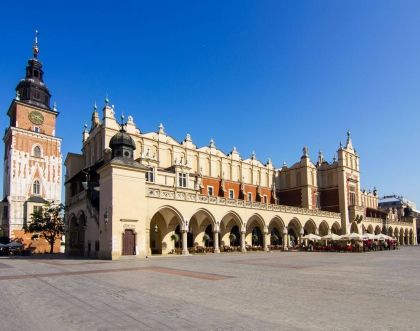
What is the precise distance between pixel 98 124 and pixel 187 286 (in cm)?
3956

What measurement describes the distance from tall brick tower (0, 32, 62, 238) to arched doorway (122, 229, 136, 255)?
113 feet

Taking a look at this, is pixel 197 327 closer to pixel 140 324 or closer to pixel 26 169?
pixel 140 324

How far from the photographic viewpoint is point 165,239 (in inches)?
1602

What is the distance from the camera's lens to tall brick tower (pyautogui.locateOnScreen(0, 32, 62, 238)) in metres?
59.4

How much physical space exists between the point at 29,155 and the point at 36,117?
755cm

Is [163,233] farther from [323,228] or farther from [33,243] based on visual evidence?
[323,228]

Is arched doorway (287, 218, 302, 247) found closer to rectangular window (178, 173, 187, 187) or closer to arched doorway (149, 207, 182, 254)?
rectangular window (178, 173, 187, 187)

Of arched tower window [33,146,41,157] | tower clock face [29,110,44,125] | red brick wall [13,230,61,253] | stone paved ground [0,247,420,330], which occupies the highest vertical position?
tower clock face [29,110,44,125]

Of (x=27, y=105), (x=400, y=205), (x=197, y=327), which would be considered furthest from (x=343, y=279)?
(x=400, y=205)

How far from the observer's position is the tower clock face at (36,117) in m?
64.9

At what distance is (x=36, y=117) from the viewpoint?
6575 centimetres

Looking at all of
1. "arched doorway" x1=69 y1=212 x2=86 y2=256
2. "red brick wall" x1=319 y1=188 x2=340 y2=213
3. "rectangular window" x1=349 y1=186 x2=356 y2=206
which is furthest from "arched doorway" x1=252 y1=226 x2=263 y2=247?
Result: "arched doorway" x1=69 y1=212 x2=86 y2=256

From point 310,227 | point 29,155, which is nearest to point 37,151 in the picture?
point 29,155

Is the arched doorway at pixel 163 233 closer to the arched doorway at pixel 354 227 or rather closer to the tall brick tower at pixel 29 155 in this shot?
the tall brick tower at pixel 29 155
